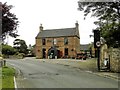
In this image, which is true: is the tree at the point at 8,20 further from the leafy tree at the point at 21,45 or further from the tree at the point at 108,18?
the leafy tree at the point at 21,45

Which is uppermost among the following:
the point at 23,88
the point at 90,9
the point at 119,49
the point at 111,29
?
the point at 90,9

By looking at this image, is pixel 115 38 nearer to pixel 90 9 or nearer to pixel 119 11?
pixel 119 11

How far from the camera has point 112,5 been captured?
32.7 meters

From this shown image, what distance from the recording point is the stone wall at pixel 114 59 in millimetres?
30734

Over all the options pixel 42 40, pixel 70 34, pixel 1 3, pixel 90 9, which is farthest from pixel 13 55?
pixel 1 3

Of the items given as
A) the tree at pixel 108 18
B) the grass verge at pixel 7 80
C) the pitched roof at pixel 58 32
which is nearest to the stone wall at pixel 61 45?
the pitched roof at pixel 58 32

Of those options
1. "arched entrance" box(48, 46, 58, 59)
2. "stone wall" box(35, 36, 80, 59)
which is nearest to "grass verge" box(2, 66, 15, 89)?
"arched entrance" box(48, 46, 58, 59)

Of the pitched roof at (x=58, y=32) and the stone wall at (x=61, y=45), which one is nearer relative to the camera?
the stone wall at (x=61, y=45)

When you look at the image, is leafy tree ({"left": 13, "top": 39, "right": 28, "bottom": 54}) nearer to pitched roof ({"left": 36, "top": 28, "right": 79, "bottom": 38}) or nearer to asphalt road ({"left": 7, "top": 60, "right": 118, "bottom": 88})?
pitched roof ({"left": 36, "top": 28, "right": 79, "bottom": 38})

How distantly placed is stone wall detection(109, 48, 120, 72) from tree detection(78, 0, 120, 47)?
0.66 metres

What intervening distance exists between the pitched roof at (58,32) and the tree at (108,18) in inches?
1944

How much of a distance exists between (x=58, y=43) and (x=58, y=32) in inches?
141

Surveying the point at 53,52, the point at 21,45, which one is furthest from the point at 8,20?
the point at 21,45

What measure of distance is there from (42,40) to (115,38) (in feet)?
191
